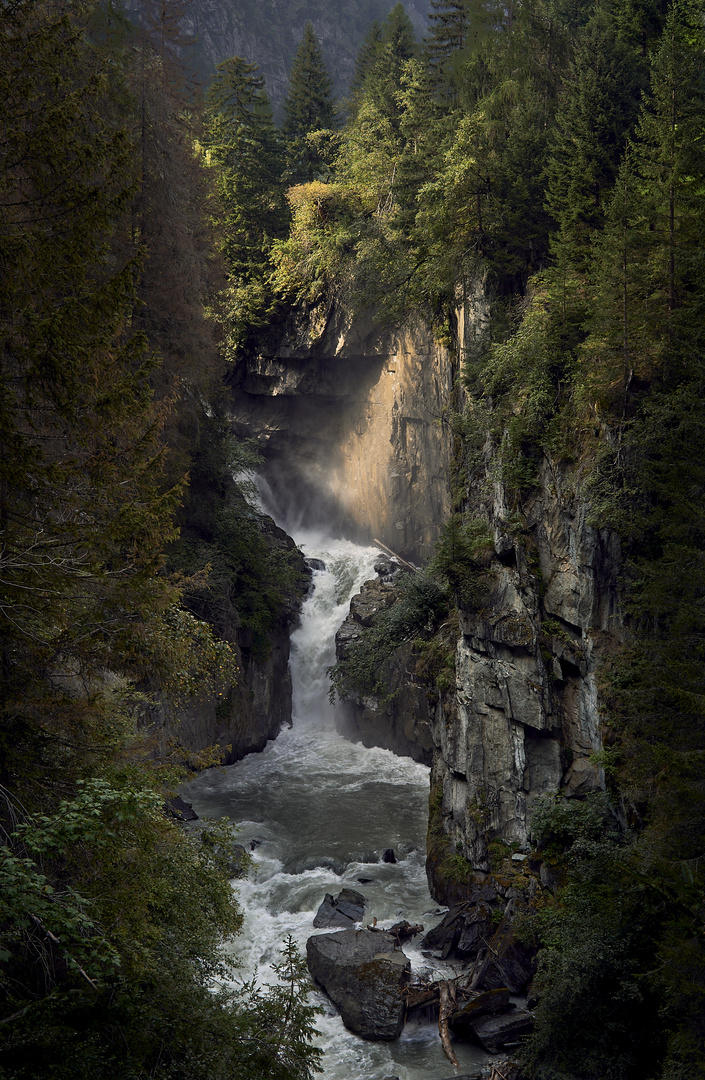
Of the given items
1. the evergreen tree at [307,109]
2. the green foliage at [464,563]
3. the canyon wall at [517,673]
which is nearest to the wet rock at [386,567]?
the canyon wall at [517,673]

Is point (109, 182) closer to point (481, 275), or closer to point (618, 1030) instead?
point (618, 1030)

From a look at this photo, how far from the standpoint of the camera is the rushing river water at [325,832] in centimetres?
1195

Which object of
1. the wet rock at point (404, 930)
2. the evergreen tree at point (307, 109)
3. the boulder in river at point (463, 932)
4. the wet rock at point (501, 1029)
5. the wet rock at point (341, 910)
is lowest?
the wet rock at point (341, 910)

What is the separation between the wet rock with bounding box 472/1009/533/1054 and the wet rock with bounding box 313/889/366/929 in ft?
13.6

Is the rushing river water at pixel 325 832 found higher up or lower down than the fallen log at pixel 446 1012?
lower down

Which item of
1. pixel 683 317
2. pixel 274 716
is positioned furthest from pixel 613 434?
pixel 274 716

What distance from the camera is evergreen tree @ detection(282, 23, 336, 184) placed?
Answer: 3622 cm

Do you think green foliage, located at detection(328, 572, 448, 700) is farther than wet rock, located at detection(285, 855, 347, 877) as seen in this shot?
Yes

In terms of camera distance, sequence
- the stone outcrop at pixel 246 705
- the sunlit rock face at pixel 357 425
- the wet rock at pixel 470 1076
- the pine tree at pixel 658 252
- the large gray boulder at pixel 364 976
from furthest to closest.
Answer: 1. the sunlit rock face at pixel 357 425
2. the stone outcrop at pixel 246 705
3. the pine tree at pixel 658 252
4. the large gray boulder at pixel 364 976
5. the wet rock at pixel 470 1076

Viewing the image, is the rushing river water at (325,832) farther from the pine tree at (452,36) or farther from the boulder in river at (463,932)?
the pine tree at (452,36)

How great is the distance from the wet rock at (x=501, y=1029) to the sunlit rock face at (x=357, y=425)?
20.0m

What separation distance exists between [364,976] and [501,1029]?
270cm

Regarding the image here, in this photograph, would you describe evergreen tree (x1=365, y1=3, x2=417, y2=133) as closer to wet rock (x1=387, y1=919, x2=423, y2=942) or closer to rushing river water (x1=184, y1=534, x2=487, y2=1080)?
rushing river water (x1=184, y1=534, x2=487, y2=1080)

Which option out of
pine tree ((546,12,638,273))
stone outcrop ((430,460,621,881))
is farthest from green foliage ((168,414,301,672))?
pine tree ((546,12,638,273))
